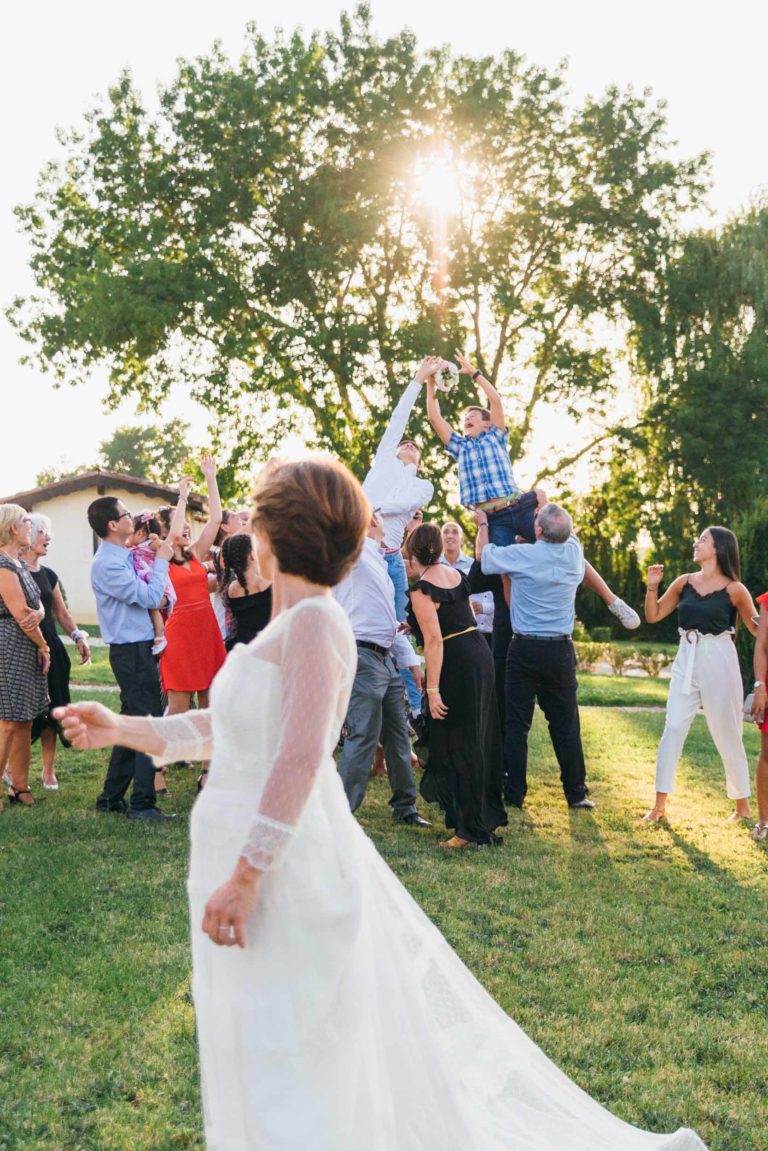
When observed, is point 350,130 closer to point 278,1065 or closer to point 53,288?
point 53,288

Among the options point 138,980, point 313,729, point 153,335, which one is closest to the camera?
point 313,729

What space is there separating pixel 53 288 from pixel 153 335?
11.0 ft

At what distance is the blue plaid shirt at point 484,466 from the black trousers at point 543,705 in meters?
1.25

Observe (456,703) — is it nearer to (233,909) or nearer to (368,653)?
(368,653)

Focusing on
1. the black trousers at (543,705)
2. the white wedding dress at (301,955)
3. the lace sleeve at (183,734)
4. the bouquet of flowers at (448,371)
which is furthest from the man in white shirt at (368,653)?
the white wedding dress at (301,955)

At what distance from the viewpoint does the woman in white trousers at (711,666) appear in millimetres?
8414

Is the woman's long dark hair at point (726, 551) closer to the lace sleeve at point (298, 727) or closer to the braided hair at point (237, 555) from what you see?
the braided hair at point (237, 555)

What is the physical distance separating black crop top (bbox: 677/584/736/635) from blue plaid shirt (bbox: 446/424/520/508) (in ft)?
5.58

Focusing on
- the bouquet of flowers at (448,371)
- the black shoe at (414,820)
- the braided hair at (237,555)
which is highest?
the bouquet of flowers at (448,371)

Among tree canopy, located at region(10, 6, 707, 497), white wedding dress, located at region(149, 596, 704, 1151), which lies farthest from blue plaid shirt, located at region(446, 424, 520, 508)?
tree canopy, located at region(10, 6, 707, 497)

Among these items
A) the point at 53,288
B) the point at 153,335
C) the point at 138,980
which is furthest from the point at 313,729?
the point at 53,288

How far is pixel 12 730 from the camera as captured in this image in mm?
7977

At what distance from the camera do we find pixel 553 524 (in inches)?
325

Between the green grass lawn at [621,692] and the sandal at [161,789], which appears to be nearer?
the sandal at [161,789]
